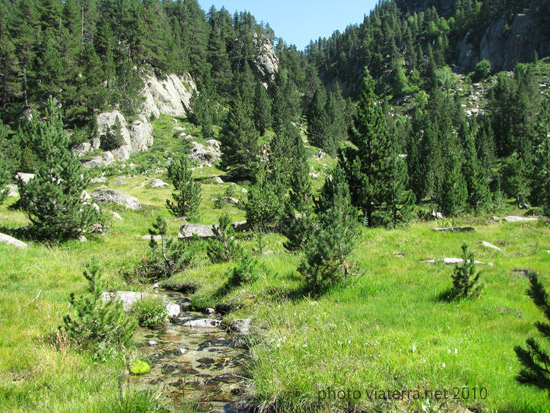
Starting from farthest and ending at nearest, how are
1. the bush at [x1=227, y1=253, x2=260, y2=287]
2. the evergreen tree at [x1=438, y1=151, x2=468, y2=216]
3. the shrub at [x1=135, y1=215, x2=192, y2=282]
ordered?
the evergreen tree at [x1=438, y1=151, x2=468, y2=216]
the shrub at [x1=135, y1=215, x2=192, y2=282]
the bush at [x1=227, y1=253, x2=260, y2=287]

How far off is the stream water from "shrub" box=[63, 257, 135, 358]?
2.37 feet

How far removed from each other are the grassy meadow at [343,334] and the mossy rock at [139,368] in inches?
11.2

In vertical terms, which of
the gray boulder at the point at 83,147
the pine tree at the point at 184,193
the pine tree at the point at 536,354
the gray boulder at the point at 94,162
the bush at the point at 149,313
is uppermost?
the gray boulder at the point at 83,147

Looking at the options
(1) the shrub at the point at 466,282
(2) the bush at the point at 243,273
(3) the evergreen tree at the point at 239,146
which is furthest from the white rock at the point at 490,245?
(3) the evergreen tree at the point at 239,146

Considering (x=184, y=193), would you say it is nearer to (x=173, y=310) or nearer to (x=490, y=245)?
(x=173, y=310)

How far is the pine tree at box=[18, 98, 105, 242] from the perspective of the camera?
13.6 metres

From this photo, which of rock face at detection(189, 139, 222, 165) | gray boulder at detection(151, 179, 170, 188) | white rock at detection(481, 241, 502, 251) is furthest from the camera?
rock face at detection(189, 139, 222, 165)

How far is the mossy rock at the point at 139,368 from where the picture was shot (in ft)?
17.6

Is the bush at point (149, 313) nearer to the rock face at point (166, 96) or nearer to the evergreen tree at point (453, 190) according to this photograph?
the evergreen tree at point (453, 190)

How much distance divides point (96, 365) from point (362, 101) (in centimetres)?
2315

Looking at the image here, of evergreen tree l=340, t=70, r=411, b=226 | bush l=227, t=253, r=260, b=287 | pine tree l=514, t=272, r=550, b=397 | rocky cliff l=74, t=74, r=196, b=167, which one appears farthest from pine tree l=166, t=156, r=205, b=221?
pine tree l=514, t=272, r=550, b=397

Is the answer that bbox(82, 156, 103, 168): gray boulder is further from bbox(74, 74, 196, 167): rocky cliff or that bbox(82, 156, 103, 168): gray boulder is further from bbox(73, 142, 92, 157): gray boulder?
bbox(73, 142, 92, 157): gray boulder

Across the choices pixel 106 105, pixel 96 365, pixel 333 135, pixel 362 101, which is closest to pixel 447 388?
pixel 96 365

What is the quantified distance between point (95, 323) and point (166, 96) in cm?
8445
